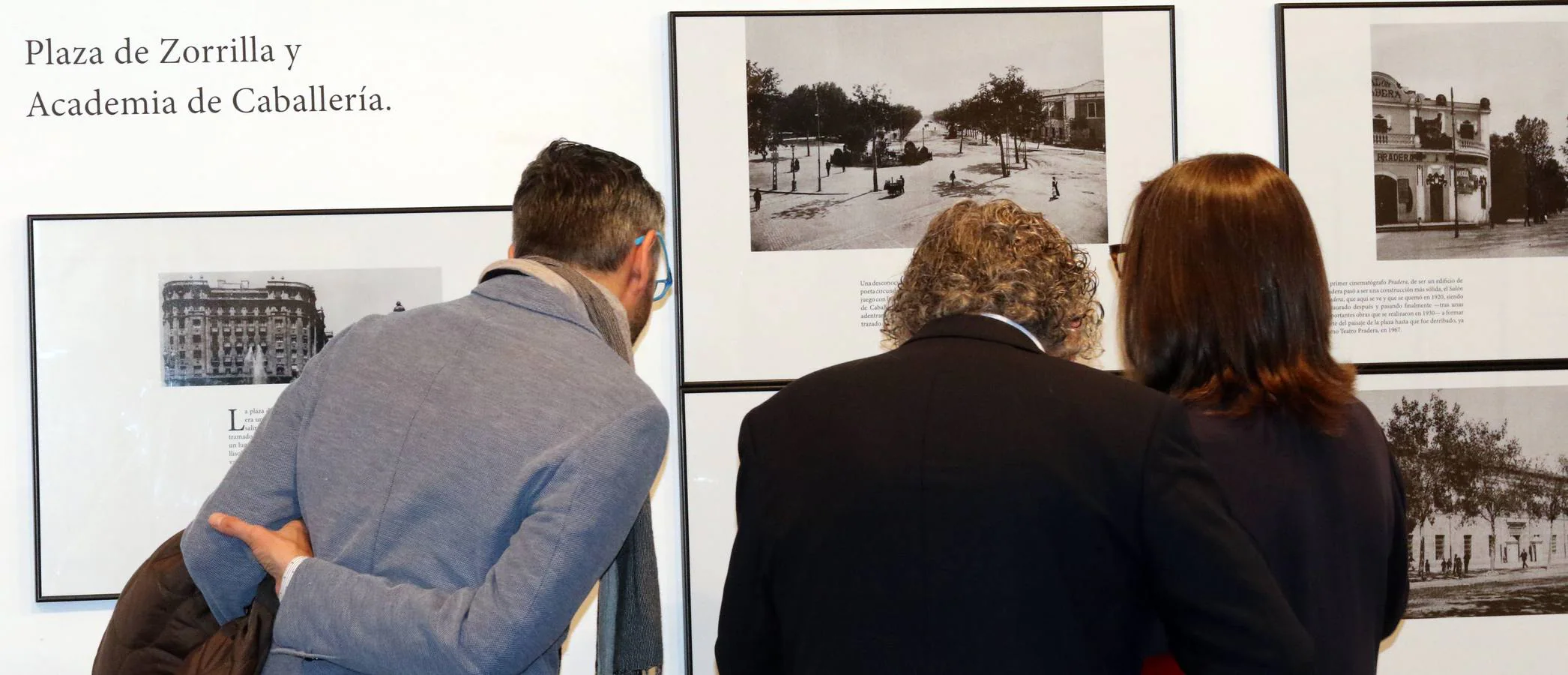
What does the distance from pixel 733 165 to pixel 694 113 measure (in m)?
0.11

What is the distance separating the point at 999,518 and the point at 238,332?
1.38m

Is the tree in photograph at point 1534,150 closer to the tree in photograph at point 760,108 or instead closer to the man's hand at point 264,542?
the tree in photograph at point 760,108

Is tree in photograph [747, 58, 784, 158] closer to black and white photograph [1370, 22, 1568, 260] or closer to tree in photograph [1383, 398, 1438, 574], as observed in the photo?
black and white photograph [1370, 22, 1568, 260]

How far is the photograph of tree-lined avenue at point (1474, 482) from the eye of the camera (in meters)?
2.02

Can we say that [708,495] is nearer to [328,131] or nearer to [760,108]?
[760,108]

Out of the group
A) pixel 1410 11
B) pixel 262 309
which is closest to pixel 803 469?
pixel 262 309

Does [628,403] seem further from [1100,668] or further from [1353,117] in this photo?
[1353,117]

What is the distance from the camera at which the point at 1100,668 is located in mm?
1067

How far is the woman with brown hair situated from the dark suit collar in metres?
0.17

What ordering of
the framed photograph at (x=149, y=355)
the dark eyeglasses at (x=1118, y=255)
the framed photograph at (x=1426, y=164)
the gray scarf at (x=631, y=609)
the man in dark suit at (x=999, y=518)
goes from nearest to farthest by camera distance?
the man in dark suit at (x=999, y=518)
the dark eyeglasses at (x=1118, y=255)
the gray scarf at (x=631, y=609)
the framed photograph at (x=149, y=355)
the framed photograph at (x=1426, y=164)

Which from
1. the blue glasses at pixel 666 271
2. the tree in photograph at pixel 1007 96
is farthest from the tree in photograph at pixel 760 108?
the tree in photograph at pixel 1007 96

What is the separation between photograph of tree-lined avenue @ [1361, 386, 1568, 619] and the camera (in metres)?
2.02

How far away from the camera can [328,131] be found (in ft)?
6.40

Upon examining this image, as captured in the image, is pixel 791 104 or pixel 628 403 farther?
pixel 791 104
